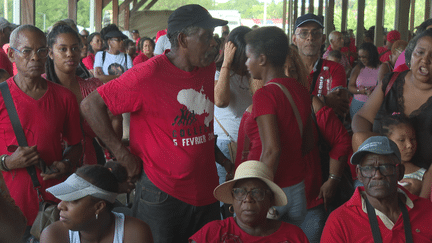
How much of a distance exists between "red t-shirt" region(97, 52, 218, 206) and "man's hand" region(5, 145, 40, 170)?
593 millimetres

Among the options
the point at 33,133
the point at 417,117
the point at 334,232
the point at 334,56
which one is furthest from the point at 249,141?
the point at 334,56

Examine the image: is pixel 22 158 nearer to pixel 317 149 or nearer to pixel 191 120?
pixel 191 120

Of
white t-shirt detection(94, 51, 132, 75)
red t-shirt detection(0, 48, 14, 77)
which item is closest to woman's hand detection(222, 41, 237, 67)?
red t-shirt detection(0, 48, 14, 77)

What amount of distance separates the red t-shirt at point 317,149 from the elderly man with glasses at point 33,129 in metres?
1.54

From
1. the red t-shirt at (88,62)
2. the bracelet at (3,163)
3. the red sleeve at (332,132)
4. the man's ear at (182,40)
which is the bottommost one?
the bracelet at (3,163)

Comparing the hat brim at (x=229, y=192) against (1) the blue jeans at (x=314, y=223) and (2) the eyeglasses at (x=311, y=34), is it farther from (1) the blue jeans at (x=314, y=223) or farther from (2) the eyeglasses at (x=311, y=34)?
(2) the eyeglasses at (x=311, y=34)

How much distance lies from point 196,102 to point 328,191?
1134 mm

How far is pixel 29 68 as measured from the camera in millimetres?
2996

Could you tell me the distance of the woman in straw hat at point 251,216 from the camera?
2.64m

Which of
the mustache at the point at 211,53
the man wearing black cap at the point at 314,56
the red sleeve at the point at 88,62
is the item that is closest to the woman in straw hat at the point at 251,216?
the mustache at the point at 211,53

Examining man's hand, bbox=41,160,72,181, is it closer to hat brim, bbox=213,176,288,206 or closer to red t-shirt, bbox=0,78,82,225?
red t-shirt, bbox=0,78,82,225

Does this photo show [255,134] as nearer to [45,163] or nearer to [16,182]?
[45,163]

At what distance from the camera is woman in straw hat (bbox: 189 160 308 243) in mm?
2643

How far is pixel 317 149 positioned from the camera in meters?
3.30
